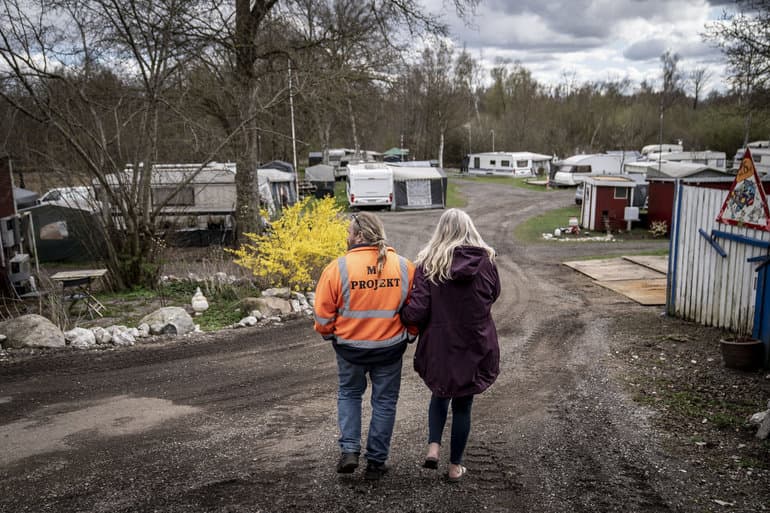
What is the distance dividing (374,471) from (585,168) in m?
38.4

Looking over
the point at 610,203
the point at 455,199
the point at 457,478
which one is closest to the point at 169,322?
the point at 457,478

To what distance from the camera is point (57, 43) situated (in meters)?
10.0

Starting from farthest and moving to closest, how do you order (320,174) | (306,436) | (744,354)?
(320,174), (744,354), (306,436)

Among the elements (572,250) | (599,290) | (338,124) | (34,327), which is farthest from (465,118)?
(34,327)

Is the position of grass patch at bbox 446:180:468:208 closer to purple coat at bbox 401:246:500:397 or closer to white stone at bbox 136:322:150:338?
white stone at bbox 136:322:150:338

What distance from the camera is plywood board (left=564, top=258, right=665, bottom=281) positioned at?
1193 cm

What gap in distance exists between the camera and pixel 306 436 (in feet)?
15.4

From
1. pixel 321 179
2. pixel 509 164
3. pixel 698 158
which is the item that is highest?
pixel 698 158

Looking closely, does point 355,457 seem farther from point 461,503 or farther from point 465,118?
point 465,118

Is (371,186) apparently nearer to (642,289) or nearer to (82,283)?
(642,289)

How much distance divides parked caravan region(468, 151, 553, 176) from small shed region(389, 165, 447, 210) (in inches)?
811

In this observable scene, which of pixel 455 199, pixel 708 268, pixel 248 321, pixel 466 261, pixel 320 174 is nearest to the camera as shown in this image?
pixel 466 261

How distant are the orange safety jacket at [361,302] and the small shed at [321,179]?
99.7ft

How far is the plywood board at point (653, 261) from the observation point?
12486mm
